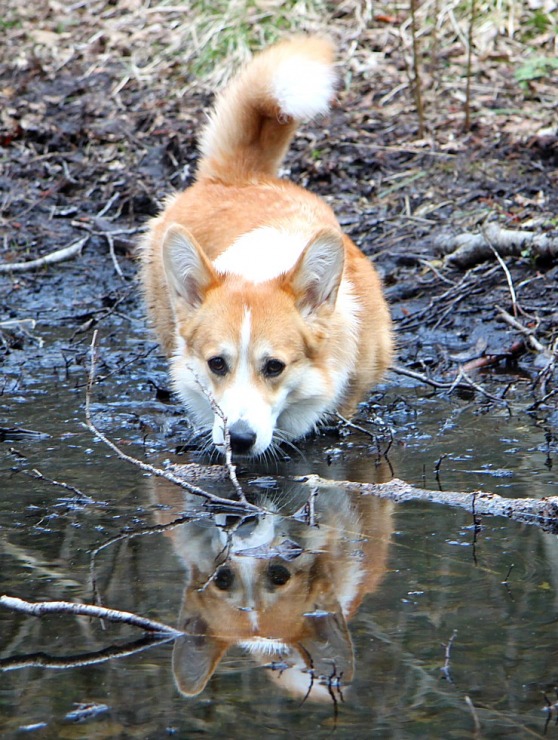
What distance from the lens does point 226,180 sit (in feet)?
17.7

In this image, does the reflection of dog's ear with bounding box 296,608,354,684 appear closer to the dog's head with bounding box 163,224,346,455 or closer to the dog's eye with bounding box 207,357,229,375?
the dog's head with bounding box 163,224,346,455

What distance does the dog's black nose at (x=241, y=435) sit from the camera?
3.70m

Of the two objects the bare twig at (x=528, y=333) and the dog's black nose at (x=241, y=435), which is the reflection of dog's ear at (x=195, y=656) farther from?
the bare twig at (x=528, y=333)

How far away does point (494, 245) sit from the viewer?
5945mm

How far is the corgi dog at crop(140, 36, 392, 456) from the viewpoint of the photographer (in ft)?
12.9

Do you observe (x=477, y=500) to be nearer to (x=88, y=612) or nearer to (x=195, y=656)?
(x=195, y=656)

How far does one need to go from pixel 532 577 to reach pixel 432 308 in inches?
124

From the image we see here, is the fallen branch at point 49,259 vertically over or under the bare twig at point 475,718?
under

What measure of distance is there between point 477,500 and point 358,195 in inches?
175

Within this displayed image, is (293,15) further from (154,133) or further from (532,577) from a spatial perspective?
(532,577)

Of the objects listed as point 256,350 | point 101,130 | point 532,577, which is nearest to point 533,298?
point 256,350

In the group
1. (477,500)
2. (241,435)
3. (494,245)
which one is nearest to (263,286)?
(241,435)

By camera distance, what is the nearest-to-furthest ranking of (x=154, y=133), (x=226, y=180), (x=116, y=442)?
(x=116, y=442) → (x=226, y=180) → (x=154, y=133)

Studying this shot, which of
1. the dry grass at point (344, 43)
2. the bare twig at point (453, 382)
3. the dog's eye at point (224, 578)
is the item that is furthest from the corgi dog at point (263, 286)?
the dry grass at point (344, 43)
